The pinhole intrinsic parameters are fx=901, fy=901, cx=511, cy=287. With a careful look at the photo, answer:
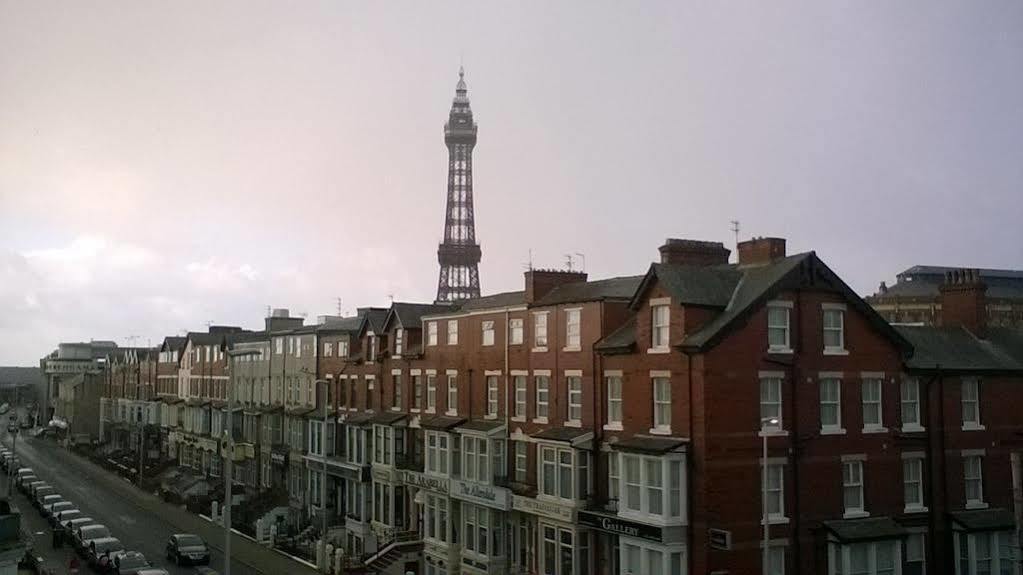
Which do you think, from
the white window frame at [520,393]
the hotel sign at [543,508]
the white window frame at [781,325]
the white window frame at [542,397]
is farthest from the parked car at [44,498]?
the white window frame at [781,325]

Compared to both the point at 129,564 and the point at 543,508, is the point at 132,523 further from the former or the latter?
the point at 543,508

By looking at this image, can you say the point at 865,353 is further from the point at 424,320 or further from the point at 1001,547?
the point at 424,320

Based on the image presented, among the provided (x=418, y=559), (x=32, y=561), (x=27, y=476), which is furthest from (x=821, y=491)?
(x=27, y=476)

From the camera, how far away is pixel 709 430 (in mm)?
30188

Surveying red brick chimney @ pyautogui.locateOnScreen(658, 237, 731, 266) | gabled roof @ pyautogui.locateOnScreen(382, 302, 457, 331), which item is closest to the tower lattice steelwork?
gabled roof @ pyautogui.locateOnScreen(382, 302, 457, 331)

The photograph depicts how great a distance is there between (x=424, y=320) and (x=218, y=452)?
39744mm

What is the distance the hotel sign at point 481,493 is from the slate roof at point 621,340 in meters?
9.14

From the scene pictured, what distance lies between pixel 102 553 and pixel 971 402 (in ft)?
145

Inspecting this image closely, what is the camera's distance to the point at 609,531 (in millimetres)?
32844

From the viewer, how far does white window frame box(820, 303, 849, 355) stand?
33.4 metres

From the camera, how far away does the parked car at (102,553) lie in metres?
48.5

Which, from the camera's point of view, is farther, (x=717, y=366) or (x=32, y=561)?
(x=32, y=561)

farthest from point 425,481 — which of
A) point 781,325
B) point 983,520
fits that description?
point 983,520

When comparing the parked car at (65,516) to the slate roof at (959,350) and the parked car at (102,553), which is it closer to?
the parked car at (102,553)
